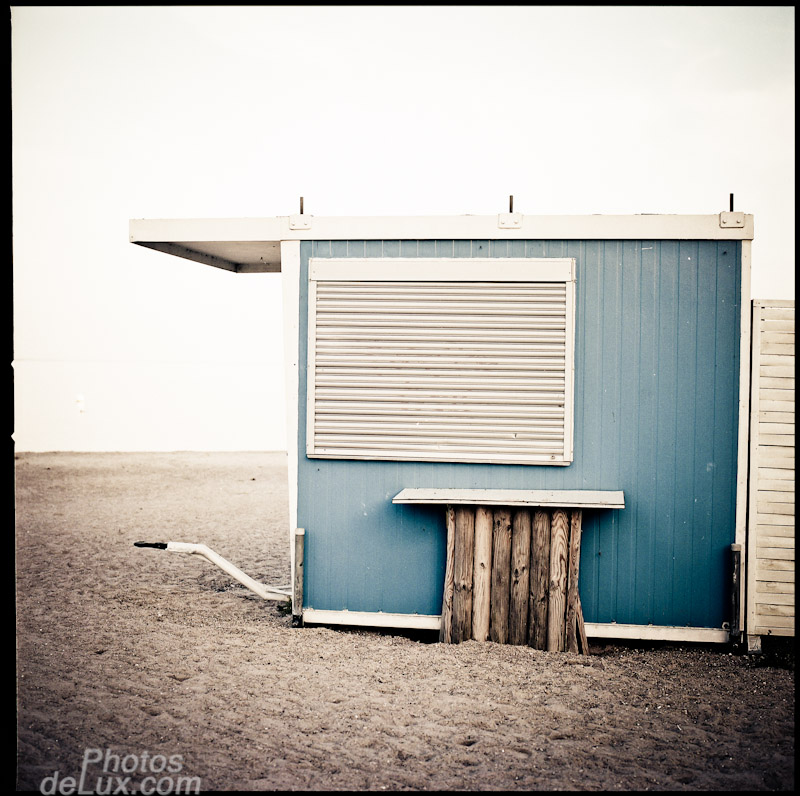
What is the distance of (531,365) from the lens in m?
5.36

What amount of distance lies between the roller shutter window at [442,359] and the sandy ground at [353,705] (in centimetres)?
146

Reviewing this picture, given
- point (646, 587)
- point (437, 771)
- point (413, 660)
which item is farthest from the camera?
point (646, 587)

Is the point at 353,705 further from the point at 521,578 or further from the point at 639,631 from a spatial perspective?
the point at 639,631

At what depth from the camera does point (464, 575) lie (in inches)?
208

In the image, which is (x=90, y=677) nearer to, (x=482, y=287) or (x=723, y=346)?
(x=482, y=287)

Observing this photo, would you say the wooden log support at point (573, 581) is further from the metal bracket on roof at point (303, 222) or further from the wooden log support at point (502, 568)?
the metal bracket on roof at point (303, 222)

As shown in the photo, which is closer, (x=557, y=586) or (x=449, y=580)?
→ (x=557, y=586)

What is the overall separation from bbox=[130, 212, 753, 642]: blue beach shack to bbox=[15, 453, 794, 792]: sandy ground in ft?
1.65

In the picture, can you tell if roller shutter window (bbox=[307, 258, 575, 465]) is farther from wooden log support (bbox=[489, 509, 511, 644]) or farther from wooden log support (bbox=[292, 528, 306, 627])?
wooden log support (bbox=[292, 528, 306, 627])

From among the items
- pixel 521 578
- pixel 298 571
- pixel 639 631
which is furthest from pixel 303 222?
pixel 639 631

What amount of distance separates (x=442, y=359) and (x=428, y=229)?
0.96 m

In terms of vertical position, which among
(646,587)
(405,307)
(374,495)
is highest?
(405,307)

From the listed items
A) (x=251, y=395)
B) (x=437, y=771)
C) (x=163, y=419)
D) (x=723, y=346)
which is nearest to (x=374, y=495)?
(x=437, y=771)

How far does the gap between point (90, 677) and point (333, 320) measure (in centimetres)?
288
